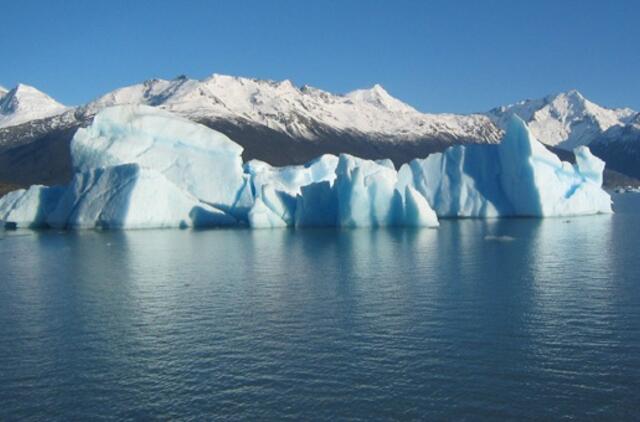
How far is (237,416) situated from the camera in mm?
10305

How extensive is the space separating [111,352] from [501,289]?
10.4 meters

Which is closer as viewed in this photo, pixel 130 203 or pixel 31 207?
pixel 130 203

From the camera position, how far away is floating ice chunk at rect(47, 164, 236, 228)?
38812 mm

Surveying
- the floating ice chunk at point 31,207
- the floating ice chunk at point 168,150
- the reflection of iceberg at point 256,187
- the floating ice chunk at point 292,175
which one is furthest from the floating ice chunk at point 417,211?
the floating ice chunk at point 31,207

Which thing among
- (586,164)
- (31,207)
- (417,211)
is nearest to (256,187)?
(417,211)

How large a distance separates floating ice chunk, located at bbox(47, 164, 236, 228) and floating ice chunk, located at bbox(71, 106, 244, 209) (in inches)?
52.6

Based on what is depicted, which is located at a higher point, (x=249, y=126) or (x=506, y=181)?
(x=249, y=126)

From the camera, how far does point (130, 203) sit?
39062 mm

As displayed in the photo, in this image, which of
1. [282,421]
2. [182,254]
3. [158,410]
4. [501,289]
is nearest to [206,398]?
[158,410]

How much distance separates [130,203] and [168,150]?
5.97 metres

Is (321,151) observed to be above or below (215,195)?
above

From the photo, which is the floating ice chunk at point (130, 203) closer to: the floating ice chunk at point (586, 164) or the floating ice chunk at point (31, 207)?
the floating ice chunk at point (31, 207)

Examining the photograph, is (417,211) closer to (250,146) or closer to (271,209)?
(271,209)

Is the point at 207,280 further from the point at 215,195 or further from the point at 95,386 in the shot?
the point at 215,195
